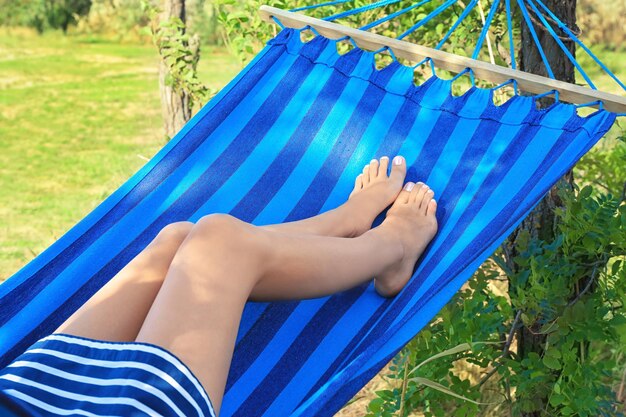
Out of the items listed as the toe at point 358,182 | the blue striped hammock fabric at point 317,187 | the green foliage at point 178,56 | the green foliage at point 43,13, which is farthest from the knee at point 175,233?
the green foliage at point 43,13

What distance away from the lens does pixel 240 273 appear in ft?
6.28

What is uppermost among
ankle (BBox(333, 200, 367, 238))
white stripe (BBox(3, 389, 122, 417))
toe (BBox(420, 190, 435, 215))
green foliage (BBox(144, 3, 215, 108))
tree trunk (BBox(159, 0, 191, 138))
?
toe (BBox(420, 190, 435, 215))

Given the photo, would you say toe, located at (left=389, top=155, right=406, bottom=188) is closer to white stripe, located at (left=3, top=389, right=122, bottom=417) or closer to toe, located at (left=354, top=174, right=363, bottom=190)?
toe, located at (left=354, top=174, right=363, bottom=190)

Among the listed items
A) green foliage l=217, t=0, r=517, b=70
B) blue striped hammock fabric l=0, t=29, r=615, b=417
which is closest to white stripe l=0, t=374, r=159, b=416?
blue striped hammock fabric l=0, t=29, r=615, b=417

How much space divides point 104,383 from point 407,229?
0.95 metres

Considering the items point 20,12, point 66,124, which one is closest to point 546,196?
point 66,124

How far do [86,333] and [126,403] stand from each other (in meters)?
0.27

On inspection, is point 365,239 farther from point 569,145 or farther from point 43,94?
point 43,94

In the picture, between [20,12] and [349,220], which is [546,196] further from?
[20,12]

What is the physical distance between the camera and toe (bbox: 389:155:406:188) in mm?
2578

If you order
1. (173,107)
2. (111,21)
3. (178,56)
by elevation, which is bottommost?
(111,21)

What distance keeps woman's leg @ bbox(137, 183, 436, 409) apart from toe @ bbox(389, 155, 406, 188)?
0.55 feet

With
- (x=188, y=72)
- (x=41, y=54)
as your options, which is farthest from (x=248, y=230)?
(x=41, y=54)

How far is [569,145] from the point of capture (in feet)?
7.48
